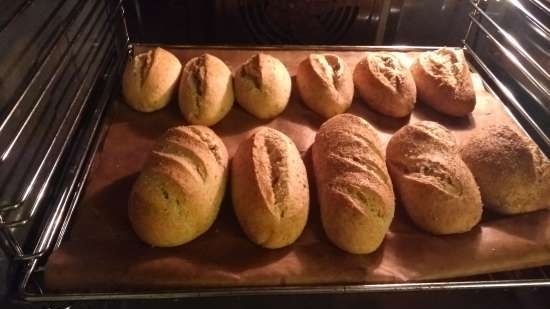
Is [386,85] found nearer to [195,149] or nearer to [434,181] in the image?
[434,181]

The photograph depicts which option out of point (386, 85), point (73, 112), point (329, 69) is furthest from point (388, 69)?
point (73, 112)

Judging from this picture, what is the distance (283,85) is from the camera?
4.25 ft

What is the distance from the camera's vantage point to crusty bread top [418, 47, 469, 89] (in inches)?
52.0

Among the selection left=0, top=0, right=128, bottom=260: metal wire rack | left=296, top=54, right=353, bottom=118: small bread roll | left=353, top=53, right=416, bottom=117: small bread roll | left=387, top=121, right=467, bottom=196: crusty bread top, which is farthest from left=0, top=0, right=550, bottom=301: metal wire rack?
left=296, top=54, right=353, bottom=118: small bread roll

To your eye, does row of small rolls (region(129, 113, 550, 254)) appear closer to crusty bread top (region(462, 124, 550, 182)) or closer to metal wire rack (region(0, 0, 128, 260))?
crusty bread top (region(462, 124, 550, 182))

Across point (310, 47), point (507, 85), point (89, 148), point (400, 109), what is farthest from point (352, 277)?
point (507, 85)

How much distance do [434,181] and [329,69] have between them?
19.8 inches

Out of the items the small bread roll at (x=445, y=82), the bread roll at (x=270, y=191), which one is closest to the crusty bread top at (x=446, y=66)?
the small bread roll at (x=445, y=82)

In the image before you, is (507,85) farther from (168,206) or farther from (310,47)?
(168,206)

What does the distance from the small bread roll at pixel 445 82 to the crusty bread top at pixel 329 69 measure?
255 mm

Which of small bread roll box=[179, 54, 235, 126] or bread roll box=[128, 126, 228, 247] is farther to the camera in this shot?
small bread roll box=[179, 54, 235, 126]

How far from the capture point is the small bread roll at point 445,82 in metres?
1.30

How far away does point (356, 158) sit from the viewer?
1023 millimetres

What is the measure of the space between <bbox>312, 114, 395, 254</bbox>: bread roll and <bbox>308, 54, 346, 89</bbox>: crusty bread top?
0.75 feet
